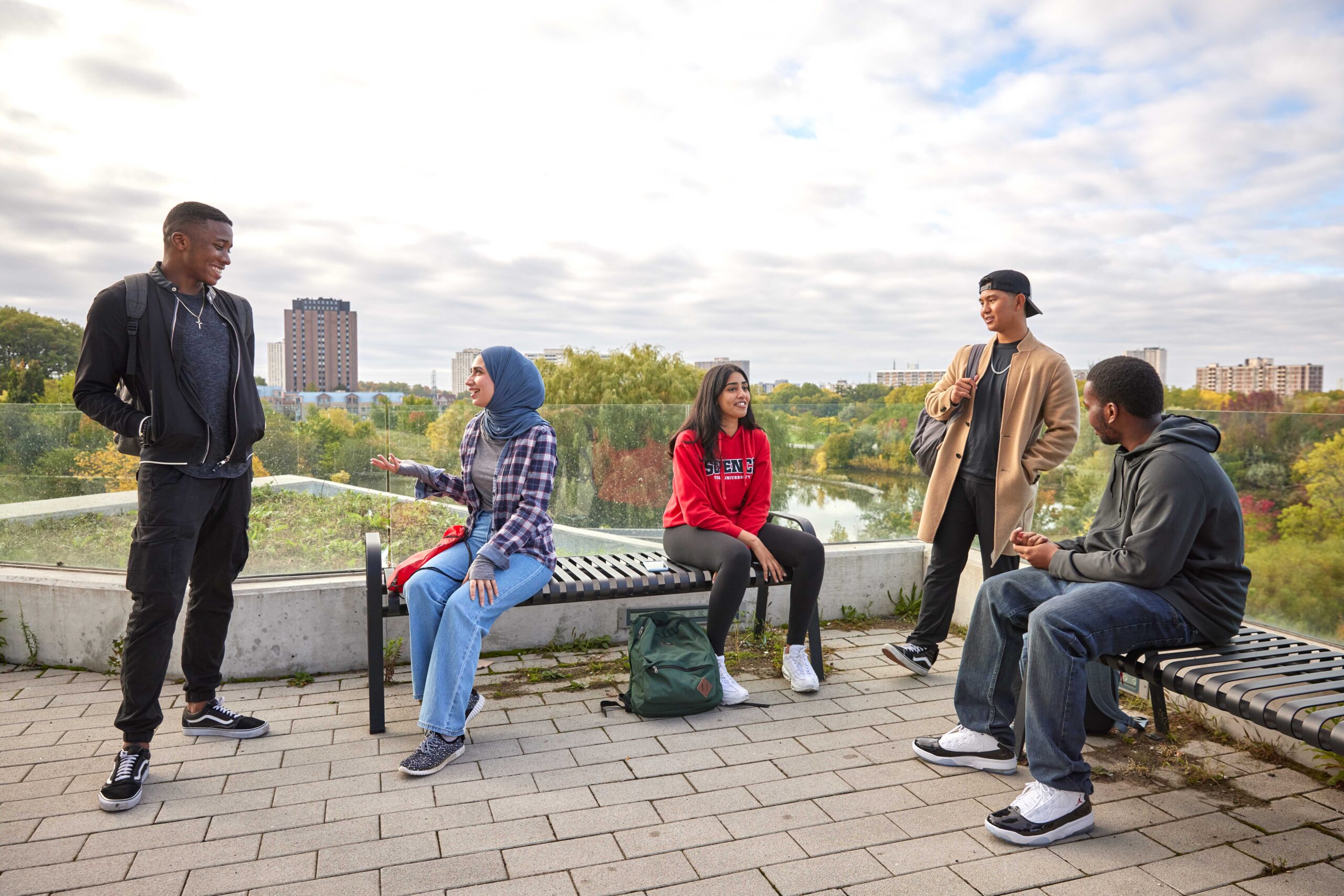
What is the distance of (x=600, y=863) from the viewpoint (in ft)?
8.15

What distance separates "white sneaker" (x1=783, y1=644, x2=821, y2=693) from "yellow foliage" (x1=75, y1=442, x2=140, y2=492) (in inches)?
140

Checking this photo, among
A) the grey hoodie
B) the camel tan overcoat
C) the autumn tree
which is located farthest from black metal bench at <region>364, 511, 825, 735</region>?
the autumn tree

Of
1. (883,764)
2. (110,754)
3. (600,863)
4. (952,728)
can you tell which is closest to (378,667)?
(110,754)

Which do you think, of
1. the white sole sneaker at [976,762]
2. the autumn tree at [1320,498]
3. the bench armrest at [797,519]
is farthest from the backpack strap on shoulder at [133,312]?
the autumn tree at [1320,498]

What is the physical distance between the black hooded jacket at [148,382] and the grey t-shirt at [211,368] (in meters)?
0.03

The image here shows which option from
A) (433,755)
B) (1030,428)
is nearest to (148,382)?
(433,755)

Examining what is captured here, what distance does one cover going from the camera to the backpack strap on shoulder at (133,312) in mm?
3088

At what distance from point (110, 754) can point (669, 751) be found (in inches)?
84.4

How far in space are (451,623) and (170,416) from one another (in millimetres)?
1261

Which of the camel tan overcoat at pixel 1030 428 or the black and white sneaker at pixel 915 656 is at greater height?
the camel tan overcoat at pixel 1030 428

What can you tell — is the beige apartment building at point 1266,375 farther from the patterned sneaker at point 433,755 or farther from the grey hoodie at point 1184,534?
the patterned sneaker at point 433,755

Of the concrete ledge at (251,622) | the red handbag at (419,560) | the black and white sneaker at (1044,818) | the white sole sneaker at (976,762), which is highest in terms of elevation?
the red handbag at (419,560)

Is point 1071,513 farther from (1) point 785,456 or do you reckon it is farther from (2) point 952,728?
(2) point 952,728

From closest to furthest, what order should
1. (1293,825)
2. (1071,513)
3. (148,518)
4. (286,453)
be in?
1. (1293,825)
2. (148,518)
3. (286,453)
4. (1071,513)
